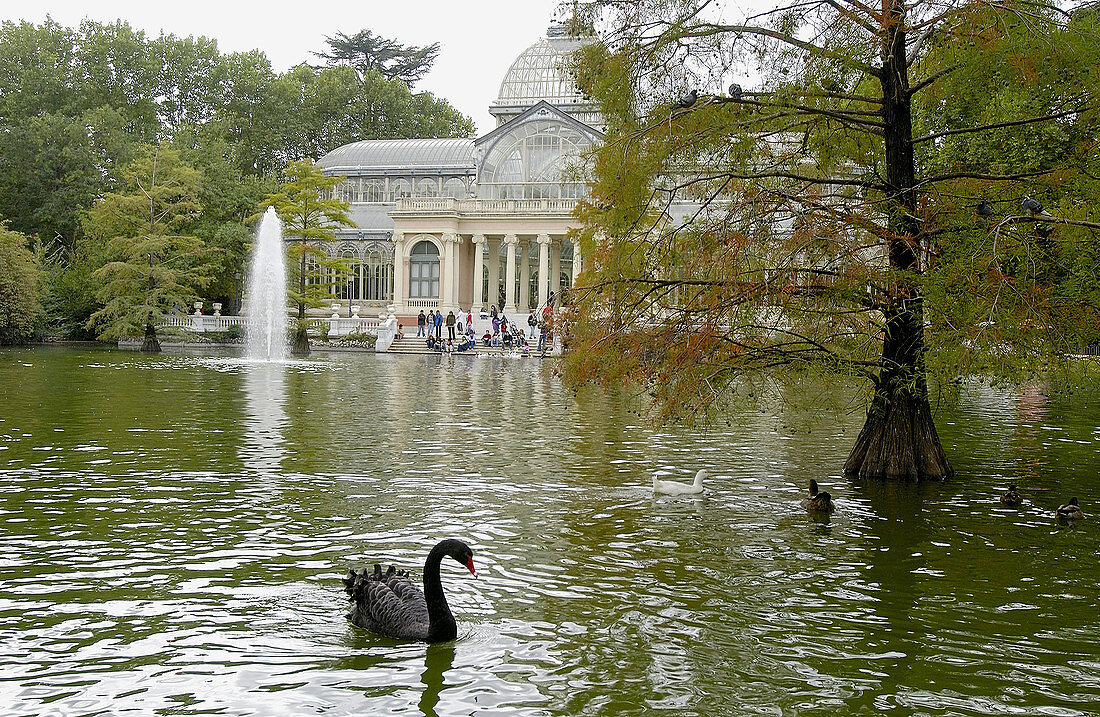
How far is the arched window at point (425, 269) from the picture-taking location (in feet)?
200

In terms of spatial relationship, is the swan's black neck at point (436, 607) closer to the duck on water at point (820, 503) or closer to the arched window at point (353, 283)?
the duck on water at point (820, 503)

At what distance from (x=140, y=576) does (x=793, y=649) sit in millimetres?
4918

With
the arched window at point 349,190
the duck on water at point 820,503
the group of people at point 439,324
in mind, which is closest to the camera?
the duck on water at point 820,503

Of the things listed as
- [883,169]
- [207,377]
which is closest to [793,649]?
[883,169]

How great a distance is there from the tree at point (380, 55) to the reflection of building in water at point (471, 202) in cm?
2282

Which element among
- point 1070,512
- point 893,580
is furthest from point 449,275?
point 893,580

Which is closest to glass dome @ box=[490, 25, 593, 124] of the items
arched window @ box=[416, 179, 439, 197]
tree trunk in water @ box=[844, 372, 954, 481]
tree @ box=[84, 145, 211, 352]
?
arched window @ box=[416, 179, 439, 197]

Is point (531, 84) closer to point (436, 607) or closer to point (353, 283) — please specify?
point (353, 283)

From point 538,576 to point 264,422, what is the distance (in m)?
10.9

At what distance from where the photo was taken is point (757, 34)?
13.1 meters

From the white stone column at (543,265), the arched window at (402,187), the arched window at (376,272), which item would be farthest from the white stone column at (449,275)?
the arched window at (402,187)

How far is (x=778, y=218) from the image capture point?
41.9 ft

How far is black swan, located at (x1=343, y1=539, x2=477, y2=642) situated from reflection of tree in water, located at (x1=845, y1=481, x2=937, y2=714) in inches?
101

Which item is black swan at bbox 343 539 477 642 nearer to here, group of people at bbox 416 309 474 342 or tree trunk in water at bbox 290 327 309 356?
tree trunk in water at bbox 290 327 309 356
